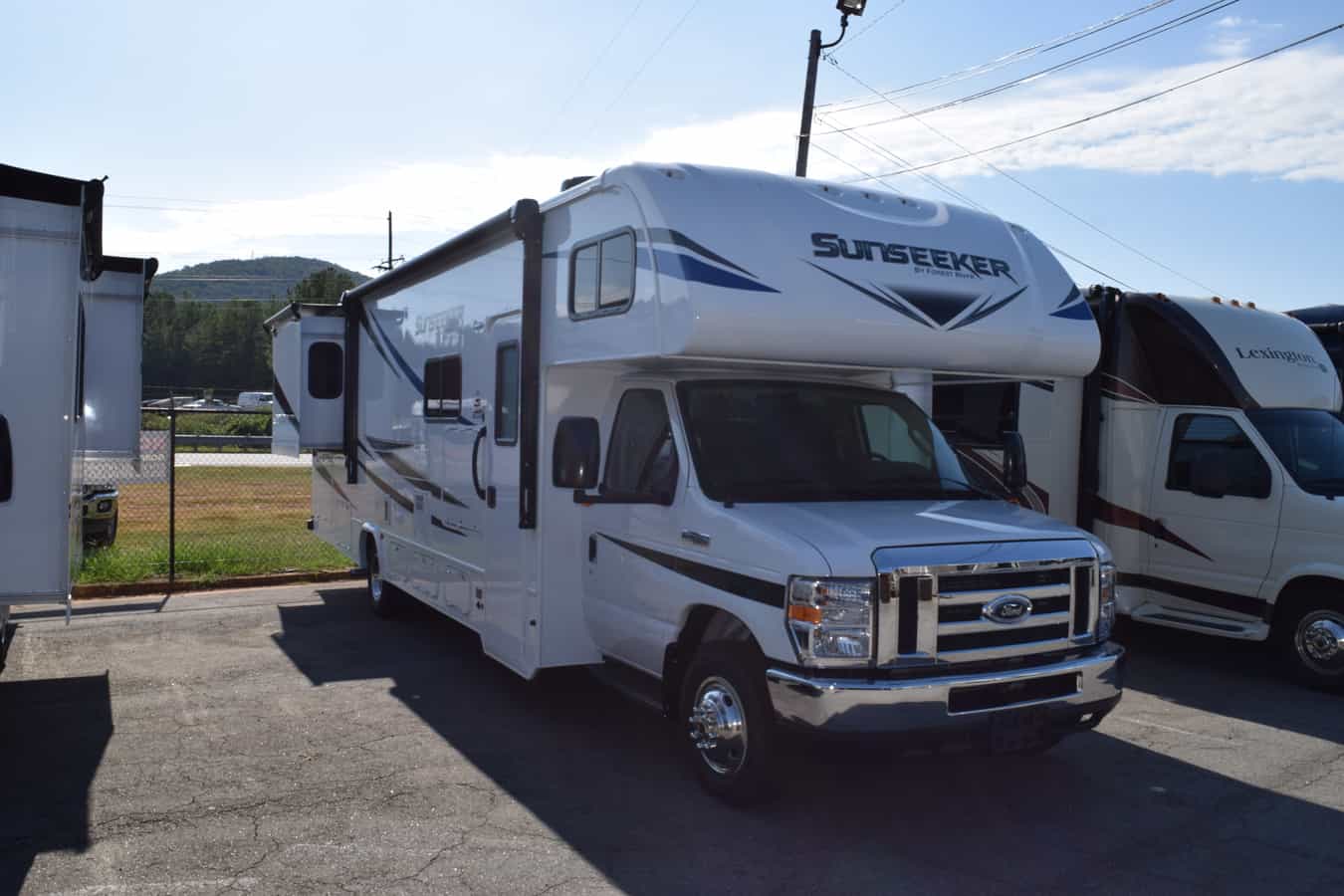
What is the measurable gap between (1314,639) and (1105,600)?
12.2 ft

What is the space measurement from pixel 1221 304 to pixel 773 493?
562 centimetres

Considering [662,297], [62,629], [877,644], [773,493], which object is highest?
[662,297]

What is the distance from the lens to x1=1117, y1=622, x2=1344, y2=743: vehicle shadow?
7.54 metres

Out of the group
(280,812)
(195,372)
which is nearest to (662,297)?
(280,812)

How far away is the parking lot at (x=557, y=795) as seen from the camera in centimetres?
479

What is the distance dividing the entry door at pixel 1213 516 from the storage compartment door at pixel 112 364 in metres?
7.99

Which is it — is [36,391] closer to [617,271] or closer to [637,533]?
[617,271]

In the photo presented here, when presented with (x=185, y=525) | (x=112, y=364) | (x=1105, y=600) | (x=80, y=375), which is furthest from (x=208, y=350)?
(x=1105, y=600)

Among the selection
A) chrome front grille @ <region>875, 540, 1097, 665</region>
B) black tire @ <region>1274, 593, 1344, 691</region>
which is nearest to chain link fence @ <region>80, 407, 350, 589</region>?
chrome front grille @ <region>875, 540, 1097, 665</region>

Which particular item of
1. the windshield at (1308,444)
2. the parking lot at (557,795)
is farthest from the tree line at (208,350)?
the windshield at (1308,444)

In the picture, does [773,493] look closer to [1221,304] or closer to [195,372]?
[1221,304]

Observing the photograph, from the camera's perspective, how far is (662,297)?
5500 millimetres

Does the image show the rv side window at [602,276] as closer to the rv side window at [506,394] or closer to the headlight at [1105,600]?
the rv side window at [506,394]

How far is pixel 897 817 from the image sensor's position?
550cm
